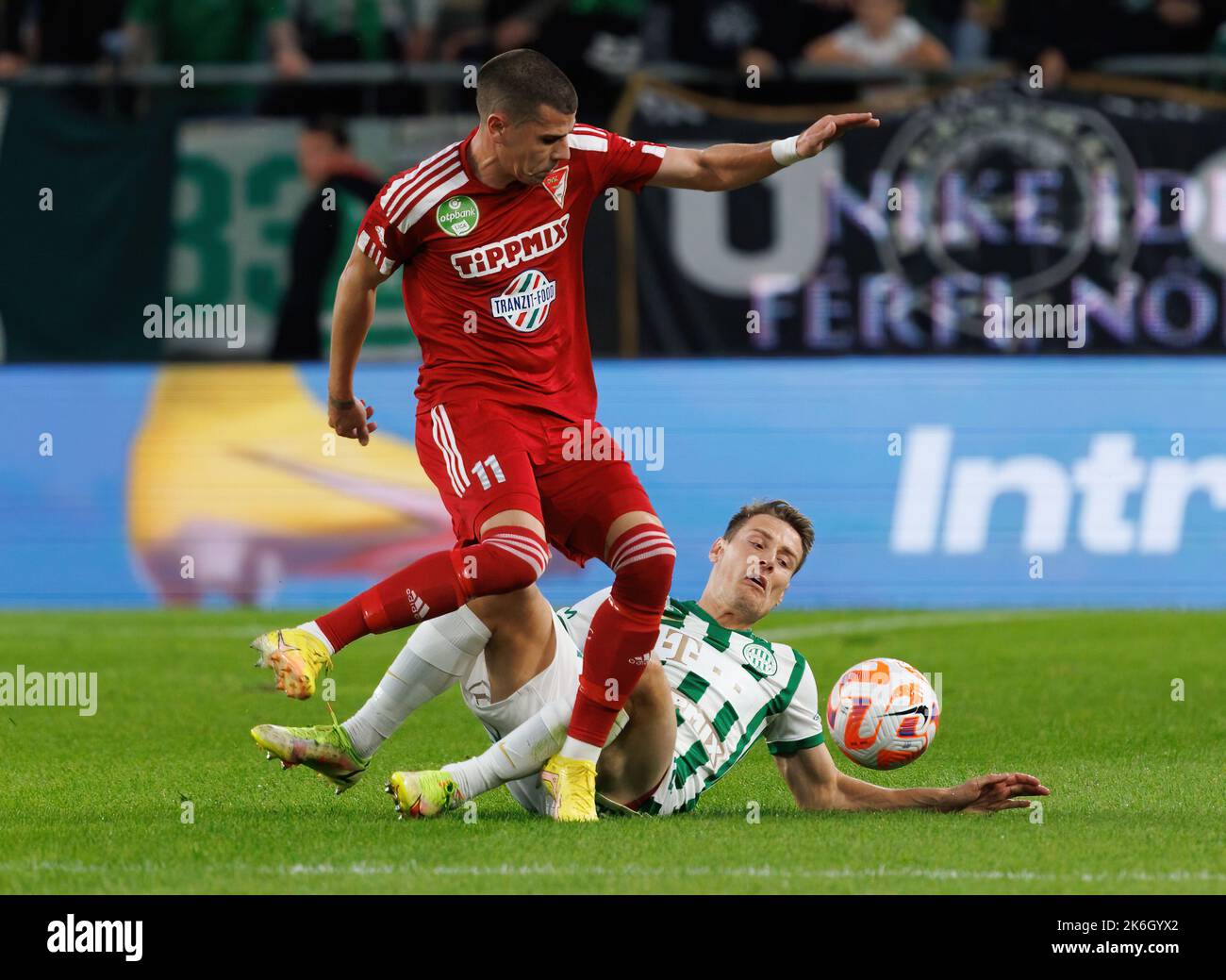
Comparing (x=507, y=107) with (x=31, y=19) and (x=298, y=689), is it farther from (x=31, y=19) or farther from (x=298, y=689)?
(x=31, y=19)

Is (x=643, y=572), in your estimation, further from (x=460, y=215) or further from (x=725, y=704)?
(x=460, y=215)

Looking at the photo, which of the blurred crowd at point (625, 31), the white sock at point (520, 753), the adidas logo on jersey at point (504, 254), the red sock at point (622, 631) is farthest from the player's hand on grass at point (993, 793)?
the blurred crowd at point (625, 31)

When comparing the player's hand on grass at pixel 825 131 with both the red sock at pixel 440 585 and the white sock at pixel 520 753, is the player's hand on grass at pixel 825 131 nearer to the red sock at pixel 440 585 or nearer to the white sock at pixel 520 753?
the red sock at pixel 440 585

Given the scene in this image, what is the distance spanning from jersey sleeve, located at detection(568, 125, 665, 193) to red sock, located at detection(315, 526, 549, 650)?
1.33 metres

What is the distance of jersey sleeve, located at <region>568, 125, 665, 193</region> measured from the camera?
664 cm

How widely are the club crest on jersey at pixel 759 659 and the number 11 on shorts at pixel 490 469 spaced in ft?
3.23

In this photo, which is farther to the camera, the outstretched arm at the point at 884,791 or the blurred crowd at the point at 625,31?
the blurred crowd at the point at 625,31

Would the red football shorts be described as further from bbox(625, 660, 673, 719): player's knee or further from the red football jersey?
bbox(625, 660, 673, 719): player's knee

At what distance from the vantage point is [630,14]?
15.7 meters

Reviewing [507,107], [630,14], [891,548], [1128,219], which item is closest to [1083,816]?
[507,107]

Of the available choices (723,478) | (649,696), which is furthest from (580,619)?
(723,478)

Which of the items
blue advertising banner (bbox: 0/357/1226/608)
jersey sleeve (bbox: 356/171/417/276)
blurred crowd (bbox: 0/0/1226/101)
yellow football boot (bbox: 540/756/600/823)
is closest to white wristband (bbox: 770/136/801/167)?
jersey sleeve (bbox: 356/171/417/276)

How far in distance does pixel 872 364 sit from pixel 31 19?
716 centimetres

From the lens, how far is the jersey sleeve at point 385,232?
642 centimetres
